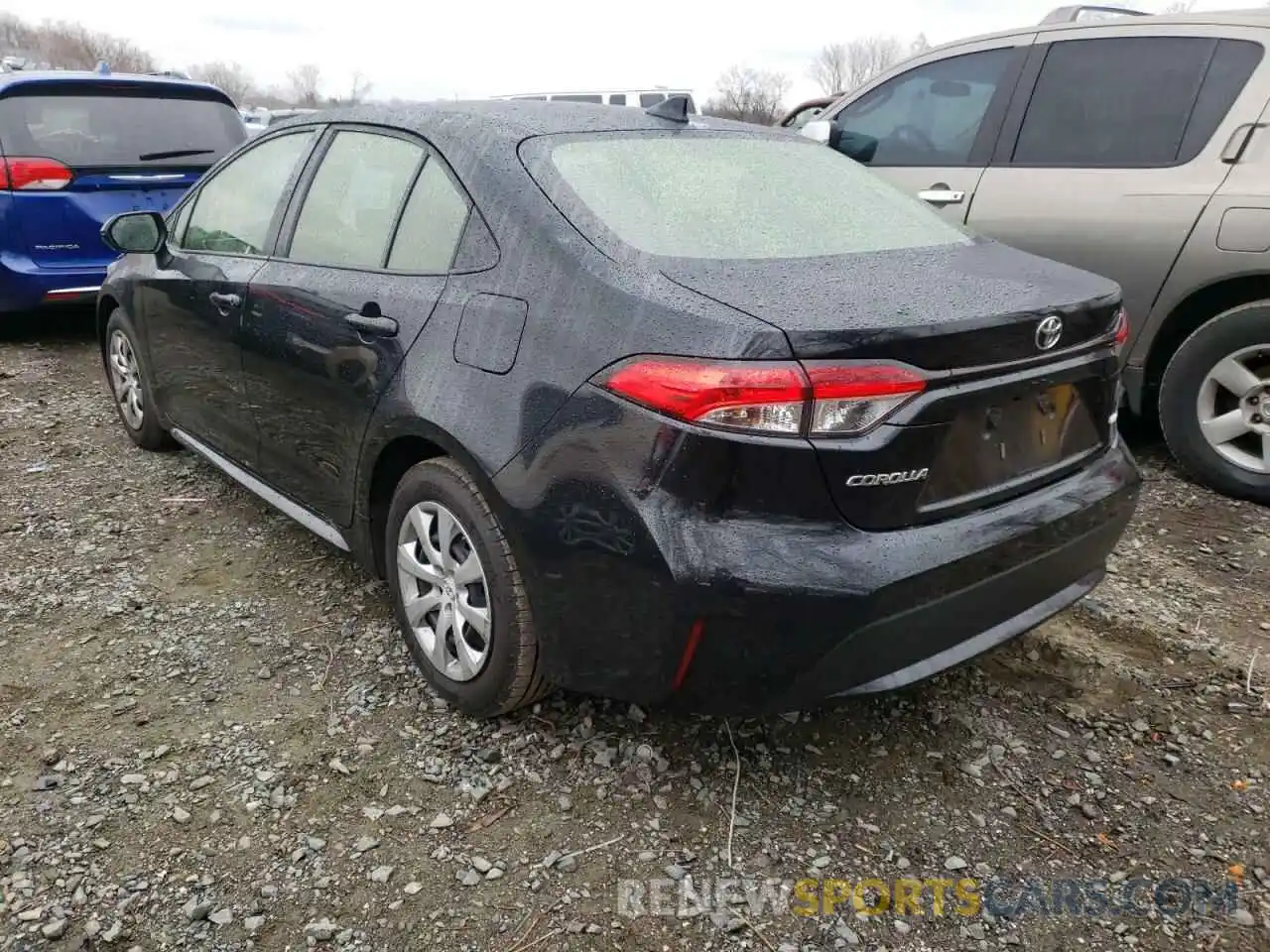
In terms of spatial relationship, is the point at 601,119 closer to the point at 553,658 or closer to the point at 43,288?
the point at 553,658

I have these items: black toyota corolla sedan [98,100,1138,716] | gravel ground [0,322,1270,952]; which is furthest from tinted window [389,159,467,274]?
gravel ground [0,322,1270,952]

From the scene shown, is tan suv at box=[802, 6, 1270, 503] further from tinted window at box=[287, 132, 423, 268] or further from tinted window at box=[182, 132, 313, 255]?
tinted window at box=[182, 132, 313, 255]

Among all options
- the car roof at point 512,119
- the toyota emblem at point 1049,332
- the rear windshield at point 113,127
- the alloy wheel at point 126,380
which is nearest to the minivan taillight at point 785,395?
the toyota emblem at point 1049,332

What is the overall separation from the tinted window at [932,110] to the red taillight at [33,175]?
4527mm

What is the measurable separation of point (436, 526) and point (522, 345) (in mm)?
588

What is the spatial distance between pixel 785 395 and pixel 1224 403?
287 cm

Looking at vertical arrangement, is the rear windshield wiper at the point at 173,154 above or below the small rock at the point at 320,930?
above

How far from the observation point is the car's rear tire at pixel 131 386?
418 centimetres

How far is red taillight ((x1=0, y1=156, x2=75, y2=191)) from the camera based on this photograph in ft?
18.1

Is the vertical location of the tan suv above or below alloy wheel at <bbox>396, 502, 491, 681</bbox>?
above

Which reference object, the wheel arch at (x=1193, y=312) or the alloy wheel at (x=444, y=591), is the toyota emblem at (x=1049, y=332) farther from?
the wheel arch at (x=1193, y=312)

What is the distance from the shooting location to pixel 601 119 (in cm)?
269

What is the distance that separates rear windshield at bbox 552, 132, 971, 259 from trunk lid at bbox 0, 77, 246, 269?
15.0 feet

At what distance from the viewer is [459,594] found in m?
2.42
